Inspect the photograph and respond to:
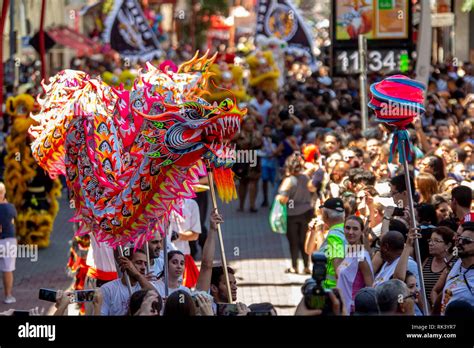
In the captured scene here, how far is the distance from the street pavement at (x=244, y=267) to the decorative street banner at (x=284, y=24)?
967 centimetres

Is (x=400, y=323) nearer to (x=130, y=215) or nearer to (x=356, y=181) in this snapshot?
(x=130, y=215)

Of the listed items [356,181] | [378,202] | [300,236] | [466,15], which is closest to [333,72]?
[300,236]

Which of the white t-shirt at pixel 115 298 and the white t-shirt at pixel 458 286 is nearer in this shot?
the white t-shirt at pixel 458 286

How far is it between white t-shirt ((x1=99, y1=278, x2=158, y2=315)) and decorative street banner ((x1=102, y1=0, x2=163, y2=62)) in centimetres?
2020

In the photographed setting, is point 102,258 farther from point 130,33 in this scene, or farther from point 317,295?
point 130,33

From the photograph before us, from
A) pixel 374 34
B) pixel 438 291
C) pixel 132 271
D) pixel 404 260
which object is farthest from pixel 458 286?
pixel 374 34

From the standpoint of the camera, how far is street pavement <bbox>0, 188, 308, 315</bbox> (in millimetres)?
15375

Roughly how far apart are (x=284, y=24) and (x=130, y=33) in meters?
4.24

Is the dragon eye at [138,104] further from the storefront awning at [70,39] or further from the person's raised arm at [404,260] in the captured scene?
the storefront awning at [70,39]

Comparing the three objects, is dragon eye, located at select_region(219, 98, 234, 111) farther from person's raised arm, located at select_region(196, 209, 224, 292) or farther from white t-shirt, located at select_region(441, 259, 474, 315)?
white t-shirt, located at select_region(441, 259, 474, 315)

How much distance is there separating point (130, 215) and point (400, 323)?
3549 mm

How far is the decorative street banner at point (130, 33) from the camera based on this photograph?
3022 cm

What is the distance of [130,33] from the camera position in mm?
30453

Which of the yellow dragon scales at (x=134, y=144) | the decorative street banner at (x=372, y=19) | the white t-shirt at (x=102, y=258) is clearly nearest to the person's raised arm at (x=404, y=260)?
the yellow dragon scales at (x=134, y=144)
